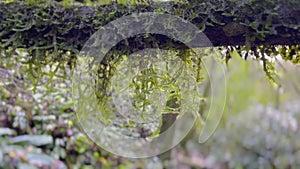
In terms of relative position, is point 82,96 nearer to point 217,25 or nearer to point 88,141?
point 217,25

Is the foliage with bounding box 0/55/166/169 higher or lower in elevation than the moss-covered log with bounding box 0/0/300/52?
lower

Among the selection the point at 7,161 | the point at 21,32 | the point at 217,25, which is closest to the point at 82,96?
the point at 21,32

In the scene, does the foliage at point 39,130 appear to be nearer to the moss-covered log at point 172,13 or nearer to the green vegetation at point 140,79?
the green vegetation at point 140,79

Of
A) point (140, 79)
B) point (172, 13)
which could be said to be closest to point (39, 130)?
point (140, 79)

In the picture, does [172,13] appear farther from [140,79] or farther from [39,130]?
[39,130]

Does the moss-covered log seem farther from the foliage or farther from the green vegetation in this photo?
the foliage

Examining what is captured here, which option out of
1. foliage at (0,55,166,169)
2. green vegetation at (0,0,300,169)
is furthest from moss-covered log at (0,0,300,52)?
foliage at (0,55,166,169)

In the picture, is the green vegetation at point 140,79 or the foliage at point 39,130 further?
the foliage at point 39,130

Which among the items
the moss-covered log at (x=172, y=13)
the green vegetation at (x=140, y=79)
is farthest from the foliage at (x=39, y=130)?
the moss-covered log at (x=172, y=13)
